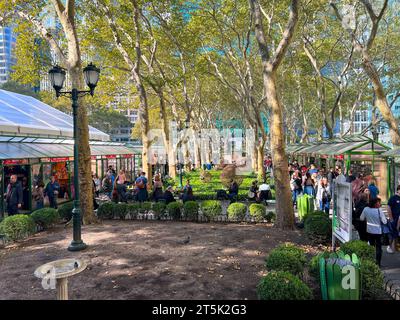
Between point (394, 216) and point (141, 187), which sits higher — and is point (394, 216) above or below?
below

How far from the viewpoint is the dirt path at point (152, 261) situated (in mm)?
5766

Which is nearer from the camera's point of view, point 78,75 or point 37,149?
point 78,75

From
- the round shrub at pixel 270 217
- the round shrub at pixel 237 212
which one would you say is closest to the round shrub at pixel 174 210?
the round shrub at pixel 237 212

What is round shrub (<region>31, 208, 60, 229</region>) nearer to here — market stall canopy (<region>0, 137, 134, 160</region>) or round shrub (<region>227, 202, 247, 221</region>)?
market stall canopy (<region>0, 137, 134, 160</region>)

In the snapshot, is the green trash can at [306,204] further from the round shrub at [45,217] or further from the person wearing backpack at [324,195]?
the round shrub at [45,217]

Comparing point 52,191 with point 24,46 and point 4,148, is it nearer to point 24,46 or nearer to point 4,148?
point 4,148

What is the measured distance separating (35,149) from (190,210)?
8270 millimetres

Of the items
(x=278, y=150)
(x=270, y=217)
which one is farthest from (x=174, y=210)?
(x=278, y=150)

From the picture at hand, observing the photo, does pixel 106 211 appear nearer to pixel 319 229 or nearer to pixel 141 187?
pixel 141 187

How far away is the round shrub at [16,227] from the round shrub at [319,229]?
802cm

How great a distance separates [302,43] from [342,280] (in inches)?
724

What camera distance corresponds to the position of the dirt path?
227 inches

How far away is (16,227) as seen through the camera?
9625mm
